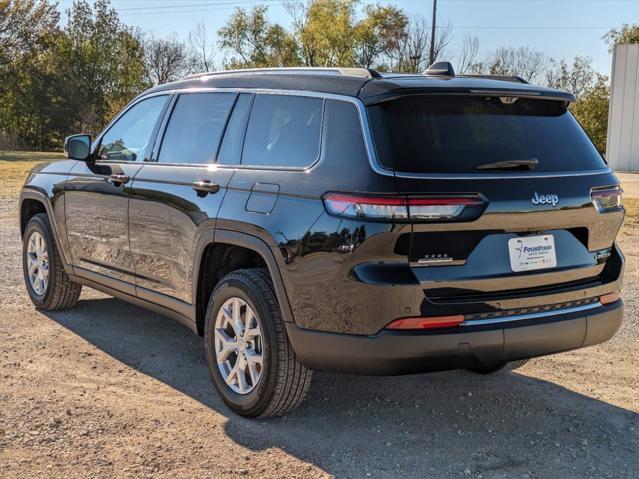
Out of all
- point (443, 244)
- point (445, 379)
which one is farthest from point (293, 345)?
point (445, 379)

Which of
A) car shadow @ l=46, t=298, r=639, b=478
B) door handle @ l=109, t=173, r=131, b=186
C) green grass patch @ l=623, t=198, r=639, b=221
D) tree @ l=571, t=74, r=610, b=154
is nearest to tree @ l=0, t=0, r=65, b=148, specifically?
tree @ l=571, t=74, r=610, b=154

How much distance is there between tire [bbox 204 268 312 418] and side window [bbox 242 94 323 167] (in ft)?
1.97

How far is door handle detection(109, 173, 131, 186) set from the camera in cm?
499

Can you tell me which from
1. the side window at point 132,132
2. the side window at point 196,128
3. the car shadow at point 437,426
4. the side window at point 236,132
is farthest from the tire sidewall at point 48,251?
the side window at point 236,132

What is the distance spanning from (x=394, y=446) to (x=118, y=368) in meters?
1.98

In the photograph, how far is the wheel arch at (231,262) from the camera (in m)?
3.67

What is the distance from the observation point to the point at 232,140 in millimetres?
4258

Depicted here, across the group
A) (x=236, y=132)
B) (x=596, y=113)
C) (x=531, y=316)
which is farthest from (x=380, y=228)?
(x=596, y=113)

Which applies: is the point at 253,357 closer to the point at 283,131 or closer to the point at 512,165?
the point at 283,131

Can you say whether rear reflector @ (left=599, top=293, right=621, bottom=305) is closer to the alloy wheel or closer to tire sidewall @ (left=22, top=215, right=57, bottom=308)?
tire sidewall @ (left=22, top=215, right=57, bottom=308)

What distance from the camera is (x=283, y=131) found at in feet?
13.0

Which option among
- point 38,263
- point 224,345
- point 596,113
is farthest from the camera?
point 596,113

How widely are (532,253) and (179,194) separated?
2037 mm

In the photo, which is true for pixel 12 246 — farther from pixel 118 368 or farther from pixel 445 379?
pixel 445 379
